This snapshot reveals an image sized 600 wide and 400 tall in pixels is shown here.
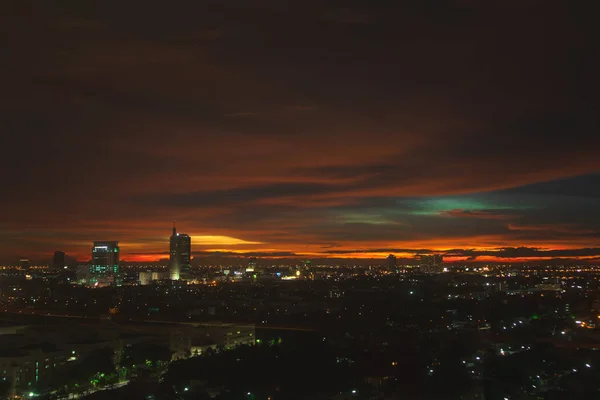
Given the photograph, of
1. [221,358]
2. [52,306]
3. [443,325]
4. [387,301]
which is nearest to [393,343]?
[221,358]

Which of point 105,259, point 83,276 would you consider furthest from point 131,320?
point 105,259

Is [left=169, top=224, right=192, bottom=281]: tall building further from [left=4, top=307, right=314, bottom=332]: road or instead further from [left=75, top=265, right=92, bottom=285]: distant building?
[left=4, top=307, right=314, bottom=332]: road

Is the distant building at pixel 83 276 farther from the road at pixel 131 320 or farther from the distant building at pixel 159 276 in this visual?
the road at pixel 131 320

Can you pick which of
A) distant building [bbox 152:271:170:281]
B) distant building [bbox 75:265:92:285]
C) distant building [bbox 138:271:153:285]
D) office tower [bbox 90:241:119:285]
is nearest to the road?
distant building [bbox 75:265:92:285]

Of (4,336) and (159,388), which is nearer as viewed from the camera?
(159,388)

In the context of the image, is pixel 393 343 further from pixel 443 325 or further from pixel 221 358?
pixel 443 325

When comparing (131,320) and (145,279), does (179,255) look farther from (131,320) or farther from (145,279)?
(131,320)
